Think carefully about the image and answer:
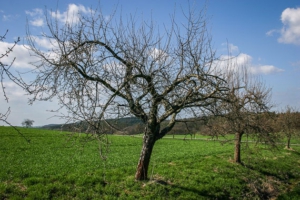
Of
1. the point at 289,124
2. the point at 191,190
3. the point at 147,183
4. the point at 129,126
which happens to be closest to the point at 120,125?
the point at 129,126

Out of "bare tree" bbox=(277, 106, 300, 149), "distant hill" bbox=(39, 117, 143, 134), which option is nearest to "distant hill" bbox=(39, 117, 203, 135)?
"distant hill" bbox=(39, 117, 143, 134)

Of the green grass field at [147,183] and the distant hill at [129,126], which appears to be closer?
the distant hill at [129,126]

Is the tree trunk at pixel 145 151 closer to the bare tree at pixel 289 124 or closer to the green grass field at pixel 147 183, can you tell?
the green grass field at pixel 147 183

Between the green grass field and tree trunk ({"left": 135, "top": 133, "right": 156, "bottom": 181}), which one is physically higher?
tree trunk ({"left": 135, "top": 133, "right": 156, "bottom": 181})

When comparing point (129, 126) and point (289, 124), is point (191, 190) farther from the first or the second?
point (289, 124)

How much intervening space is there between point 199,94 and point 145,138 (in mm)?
2874

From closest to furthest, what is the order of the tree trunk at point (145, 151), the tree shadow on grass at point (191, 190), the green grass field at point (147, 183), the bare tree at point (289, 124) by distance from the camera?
the green grass field at point (147, 183), the tree trunk at point (145, 151), the tree shadow on grass at point (191, 190), the bare tree at point (289, 124)

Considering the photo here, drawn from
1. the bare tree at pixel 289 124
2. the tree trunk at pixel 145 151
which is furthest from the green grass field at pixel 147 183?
the bare tree at pixel 289 124

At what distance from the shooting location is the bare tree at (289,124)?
32.0m

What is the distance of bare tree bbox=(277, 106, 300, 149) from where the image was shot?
32.0m

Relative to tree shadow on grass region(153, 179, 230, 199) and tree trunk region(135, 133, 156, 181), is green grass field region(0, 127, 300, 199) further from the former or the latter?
tree trunk region(135, 133, 156, 181)

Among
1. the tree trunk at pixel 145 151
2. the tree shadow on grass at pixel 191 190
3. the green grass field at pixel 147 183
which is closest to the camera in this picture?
the green grass field at pixel 147 183

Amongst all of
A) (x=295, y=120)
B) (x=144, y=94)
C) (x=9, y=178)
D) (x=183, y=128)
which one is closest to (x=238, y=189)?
(x=183, y=128)

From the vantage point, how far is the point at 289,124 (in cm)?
3316
